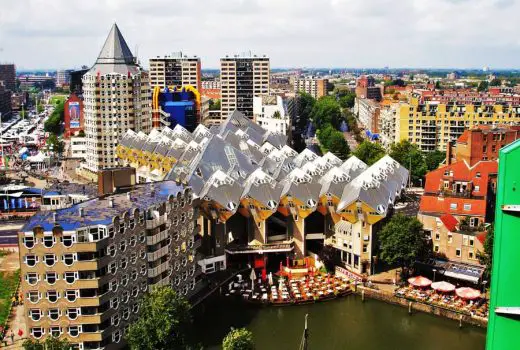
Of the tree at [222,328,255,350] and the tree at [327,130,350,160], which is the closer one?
the tree at [222,328,255,350]

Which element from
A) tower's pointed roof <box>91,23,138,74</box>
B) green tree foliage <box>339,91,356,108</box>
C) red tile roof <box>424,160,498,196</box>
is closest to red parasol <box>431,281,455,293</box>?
red tile roof <box>424,160,498,196</box>

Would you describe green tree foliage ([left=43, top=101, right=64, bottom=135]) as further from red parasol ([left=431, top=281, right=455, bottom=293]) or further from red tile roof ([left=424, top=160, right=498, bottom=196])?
red parasol ([left=431, top=281, right=455, bottom=293])

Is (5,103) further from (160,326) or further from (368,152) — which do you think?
(160,326)

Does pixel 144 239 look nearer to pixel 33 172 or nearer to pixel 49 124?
pixel 33 172

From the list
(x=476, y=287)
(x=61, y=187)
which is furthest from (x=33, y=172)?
(x=476, y=287)

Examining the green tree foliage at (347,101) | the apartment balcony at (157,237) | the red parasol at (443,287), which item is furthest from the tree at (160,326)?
the green tree foliage at (347,101)
